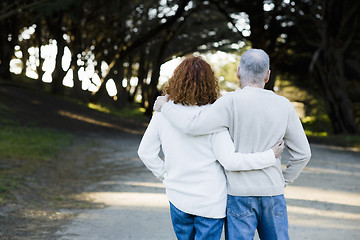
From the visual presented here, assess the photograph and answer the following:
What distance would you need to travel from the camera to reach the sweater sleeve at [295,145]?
3.33 m

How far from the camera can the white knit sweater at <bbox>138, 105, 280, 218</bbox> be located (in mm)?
3234

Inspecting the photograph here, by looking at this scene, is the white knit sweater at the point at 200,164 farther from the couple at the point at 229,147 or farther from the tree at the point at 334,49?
the tree at the point at 334,49

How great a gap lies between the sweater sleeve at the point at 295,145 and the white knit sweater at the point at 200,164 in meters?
0.15

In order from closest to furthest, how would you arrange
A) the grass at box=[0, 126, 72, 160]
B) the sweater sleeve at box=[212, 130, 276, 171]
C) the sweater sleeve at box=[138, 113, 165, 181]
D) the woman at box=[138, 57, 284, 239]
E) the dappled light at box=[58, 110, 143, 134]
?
the sweater sleeve at box=[212, 130, 276, 171]
the woman at box=[138, 57, 284, 239]
the sweater sleeve at box=[138, 113, 165, 181]
the grass at box=[0, 126, 72, 160]
the dappled light at box=[58, 110, 143, 134]

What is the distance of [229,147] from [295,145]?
43 cm

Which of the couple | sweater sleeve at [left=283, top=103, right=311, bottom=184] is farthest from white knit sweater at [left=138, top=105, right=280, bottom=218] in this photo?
sweater sleeve at [left=283, top=103, right=311, bottom=184]

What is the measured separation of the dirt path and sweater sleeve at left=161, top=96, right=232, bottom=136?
2867 mm

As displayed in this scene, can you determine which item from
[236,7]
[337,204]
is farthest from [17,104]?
[337,204]

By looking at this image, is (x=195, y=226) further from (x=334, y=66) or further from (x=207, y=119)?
(x=334, y=66)

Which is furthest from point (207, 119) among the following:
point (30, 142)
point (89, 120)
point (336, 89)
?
point (89, 120)

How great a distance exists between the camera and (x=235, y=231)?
3299mm

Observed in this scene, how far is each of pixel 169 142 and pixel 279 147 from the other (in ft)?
2.02

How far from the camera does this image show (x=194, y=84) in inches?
131

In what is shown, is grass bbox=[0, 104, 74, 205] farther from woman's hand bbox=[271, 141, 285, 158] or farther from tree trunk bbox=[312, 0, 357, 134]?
tree trunk bbox=[312, 0, 357, 134]
